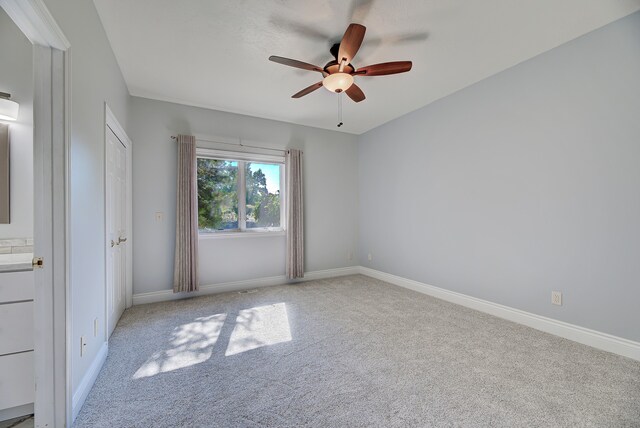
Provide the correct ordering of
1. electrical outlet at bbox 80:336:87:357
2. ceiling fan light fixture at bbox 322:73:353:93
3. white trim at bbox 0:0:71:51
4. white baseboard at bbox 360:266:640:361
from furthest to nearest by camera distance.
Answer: ceiling fan light fixture at bbox 322:73:353:93, white baseboard at bbox 360:266:640:361, electrical outlet at bbox 80:336:87:357, white trim at bbox 0:0:71:51

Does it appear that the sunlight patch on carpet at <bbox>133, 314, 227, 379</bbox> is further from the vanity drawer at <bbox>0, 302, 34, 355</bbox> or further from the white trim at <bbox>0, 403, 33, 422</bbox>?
the vanity drawer at <bbox>0, 302, 34, 355</bbox>

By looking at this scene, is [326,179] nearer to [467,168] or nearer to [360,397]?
[467,168]

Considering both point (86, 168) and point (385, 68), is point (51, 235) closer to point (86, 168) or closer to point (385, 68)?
point (86, 168)

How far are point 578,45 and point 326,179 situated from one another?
11.1 feet

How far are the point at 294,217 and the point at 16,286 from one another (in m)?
3.14

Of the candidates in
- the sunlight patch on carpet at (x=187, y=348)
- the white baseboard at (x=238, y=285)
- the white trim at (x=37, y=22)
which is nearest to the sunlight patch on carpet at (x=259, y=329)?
the sunlight patch on carpet at (x=187, y=348)

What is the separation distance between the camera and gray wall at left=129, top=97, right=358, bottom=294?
3.44 m

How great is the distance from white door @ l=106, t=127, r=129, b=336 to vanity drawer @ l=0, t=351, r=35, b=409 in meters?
0.84

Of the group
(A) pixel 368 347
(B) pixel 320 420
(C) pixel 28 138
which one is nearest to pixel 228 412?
(B) pixel 320 420

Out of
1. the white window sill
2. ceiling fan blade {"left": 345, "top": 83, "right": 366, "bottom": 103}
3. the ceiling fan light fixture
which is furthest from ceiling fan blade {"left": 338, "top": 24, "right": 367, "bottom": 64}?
the white window sill

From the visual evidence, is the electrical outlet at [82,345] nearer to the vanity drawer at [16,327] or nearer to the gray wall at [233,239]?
the vanity drawer at [16,327]

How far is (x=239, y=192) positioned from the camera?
411 cm

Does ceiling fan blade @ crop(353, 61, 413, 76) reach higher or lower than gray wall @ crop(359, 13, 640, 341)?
higher

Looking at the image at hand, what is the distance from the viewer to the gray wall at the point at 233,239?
344 cm
